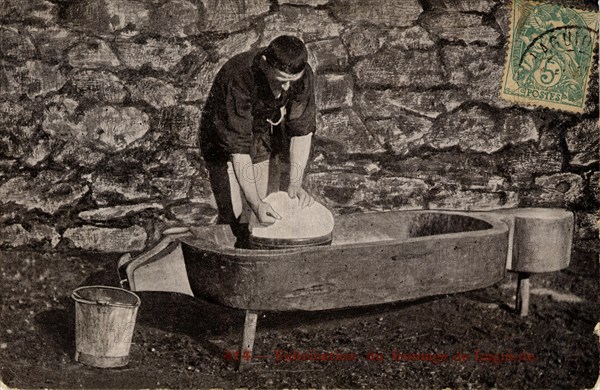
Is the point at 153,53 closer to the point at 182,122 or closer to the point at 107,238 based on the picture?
the point at 182,122

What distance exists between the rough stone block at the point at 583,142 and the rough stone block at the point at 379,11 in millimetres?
959

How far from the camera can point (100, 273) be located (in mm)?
3730

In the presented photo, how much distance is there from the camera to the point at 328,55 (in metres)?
3.77

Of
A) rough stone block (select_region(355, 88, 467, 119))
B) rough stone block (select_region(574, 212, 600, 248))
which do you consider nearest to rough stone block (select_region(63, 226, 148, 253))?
rough stone block (select_region(355, 88, 467, 119))

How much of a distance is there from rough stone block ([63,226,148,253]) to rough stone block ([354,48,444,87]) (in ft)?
4.22

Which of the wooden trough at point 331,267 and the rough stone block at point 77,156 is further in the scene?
the rough stone block at point 77,156

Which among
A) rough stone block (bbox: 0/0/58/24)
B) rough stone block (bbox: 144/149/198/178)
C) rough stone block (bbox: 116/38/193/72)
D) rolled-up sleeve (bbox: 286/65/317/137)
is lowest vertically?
rough stone block (bbox: 144/149/198/178)

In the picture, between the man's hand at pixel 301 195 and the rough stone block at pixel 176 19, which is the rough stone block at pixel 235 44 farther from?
the man's hand at pixel 301 195

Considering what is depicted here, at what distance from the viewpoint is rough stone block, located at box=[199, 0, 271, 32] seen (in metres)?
3.64

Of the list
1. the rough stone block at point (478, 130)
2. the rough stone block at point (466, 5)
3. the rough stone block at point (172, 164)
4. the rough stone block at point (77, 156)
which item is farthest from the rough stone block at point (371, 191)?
the rough stone block at point (77, 156)

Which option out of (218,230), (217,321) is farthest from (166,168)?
(217,321)

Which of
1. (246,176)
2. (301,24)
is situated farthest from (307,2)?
(246,176)

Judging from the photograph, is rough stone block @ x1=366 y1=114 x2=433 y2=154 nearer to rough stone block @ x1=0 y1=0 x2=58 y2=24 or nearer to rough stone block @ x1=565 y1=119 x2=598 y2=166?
rough stone block @ x1=565 y1=119 x2=598 y2=166

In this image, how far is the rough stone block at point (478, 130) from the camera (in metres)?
3.91
